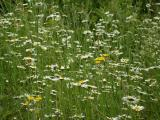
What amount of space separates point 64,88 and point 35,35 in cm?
101

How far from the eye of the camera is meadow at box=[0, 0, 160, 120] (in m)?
2.93

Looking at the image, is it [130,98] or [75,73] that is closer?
[130,98]

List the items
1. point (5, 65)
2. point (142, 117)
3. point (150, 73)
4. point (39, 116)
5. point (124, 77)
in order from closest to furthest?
1. point (39, 116)
2. point (142, 117)
3. point (124, 77)
4. point (150, 73)
5. point (5, 65)

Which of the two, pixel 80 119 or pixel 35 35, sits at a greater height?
pixel 35 35

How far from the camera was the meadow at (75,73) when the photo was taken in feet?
9.62

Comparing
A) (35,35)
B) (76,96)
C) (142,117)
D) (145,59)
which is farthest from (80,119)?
(35,35)

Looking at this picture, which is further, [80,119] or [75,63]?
[75,63]

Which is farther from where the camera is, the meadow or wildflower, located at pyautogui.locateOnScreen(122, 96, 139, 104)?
the meadow

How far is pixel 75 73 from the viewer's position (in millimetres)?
3311

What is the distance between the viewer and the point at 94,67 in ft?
11.2

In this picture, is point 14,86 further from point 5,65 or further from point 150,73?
point 150,73

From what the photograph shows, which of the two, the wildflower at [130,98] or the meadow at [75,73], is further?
the meadow at [75,73]

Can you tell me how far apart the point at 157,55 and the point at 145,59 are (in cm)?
→ 10

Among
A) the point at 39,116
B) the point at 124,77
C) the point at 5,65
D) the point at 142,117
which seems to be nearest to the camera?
the point at 39,116
